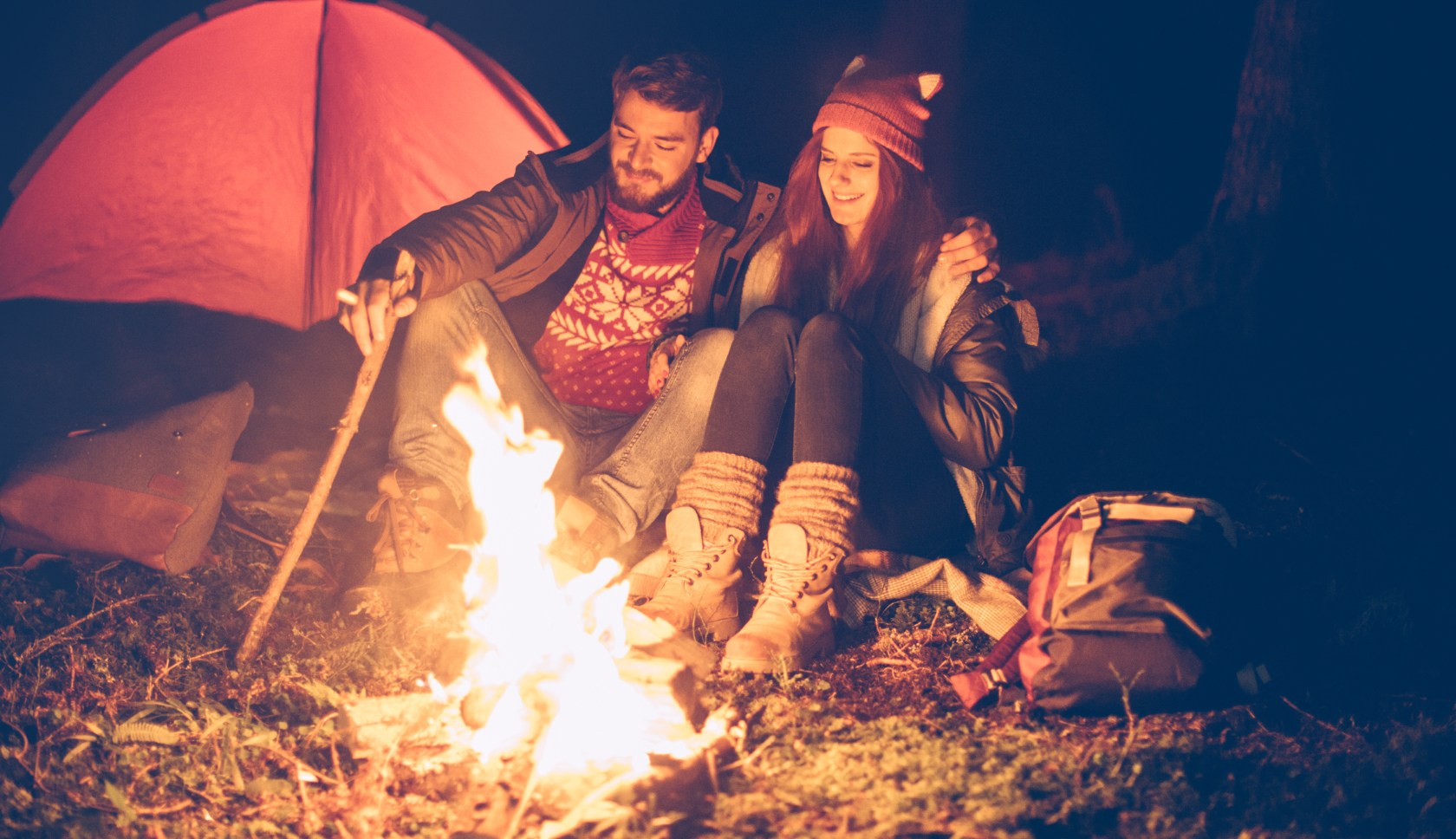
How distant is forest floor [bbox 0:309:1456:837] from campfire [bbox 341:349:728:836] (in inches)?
3.6

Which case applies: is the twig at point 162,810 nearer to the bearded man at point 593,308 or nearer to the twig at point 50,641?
the twig at point 50,641

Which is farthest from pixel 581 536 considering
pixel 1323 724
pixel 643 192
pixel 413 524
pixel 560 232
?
pixel 1323 724

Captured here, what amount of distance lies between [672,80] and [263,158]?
2.42 m

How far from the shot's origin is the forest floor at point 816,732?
72.1 inches

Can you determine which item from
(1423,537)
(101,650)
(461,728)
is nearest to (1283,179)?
(1423,537)

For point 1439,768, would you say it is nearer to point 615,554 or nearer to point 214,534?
point 615,554

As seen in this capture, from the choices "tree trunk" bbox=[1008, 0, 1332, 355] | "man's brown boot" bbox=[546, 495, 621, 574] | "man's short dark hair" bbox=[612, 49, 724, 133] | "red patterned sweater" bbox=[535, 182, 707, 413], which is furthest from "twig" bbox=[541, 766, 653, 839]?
"tree trunk" bbox=[1008, 0, 1332, 355]

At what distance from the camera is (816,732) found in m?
2.13

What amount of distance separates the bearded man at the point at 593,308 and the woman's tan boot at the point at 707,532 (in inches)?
19.5

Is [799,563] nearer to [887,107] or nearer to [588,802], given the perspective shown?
[588,802]

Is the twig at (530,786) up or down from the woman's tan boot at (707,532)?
down

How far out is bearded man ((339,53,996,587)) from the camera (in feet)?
9.71

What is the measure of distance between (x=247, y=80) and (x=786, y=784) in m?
4.23

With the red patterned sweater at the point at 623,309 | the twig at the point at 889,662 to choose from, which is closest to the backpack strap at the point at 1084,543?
the twig at the point at 889,662
